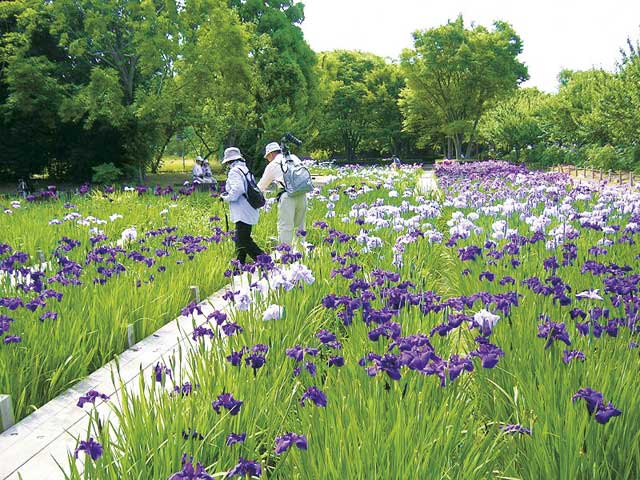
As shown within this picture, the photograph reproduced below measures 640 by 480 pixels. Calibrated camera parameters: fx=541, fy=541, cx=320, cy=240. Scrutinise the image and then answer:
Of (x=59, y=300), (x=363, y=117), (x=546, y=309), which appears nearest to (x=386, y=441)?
(x=546, y=309)

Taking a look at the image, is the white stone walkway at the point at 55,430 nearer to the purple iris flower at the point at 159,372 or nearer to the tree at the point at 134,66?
the purple iris flower at the point at 159,372

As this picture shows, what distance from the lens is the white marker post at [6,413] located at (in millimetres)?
2760

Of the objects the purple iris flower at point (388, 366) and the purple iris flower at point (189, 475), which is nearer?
the purple iris flower at point (189, 475)

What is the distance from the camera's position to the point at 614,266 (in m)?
3.85

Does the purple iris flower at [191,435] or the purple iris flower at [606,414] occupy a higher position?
the purple iris flower at [606,414]

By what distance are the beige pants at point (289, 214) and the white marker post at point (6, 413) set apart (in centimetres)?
464

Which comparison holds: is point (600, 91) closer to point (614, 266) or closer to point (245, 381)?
point (614, 266)

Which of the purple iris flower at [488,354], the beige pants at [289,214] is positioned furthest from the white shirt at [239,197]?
the purple iris flower at [488,354]

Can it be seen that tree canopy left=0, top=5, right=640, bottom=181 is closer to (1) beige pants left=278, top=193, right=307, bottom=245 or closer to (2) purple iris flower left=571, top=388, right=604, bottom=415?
(1) beige pants left=278, top=193, right=307, bottom=245

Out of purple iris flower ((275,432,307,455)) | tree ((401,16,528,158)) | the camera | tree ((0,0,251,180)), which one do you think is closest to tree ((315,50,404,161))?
tree ((401,16,528,158))

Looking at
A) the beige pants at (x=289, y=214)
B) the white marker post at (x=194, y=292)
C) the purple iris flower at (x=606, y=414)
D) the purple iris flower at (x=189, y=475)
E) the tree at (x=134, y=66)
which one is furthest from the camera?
the tree at (x=134, y=66)

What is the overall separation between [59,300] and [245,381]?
1791 millimetres

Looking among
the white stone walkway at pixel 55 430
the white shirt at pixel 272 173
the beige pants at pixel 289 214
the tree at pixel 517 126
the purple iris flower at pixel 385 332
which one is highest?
the tree at pixel 517 126

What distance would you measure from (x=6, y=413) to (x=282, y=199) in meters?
4.77
